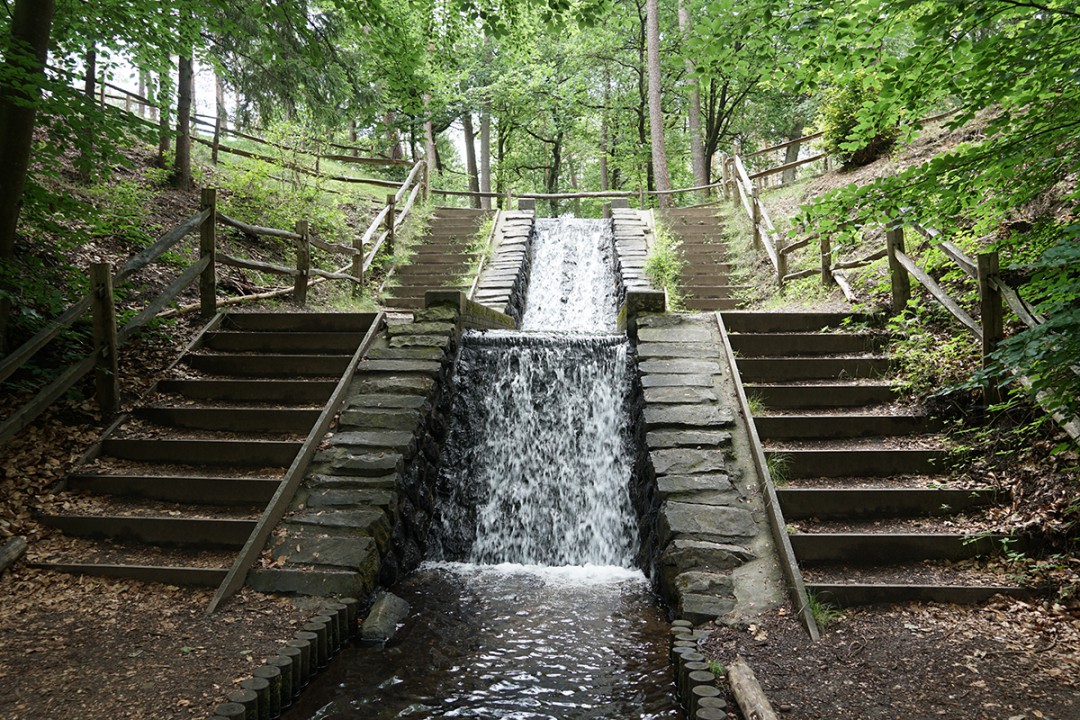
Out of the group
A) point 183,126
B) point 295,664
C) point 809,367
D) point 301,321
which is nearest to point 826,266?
point 809,367

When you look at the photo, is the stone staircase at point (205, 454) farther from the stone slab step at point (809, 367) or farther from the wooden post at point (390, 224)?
the wooden post at point (390, 224)

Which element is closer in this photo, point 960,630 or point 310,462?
point 960,630

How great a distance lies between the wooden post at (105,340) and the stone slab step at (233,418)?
255mm

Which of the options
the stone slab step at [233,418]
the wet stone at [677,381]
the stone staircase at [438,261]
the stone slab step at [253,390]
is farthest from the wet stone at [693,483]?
the stone staircase at [438,261]

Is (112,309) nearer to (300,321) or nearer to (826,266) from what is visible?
(300,321)

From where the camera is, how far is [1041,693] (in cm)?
315

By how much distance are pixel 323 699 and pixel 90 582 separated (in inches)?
82.1

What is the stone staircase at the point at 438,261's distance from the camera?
38.1ft

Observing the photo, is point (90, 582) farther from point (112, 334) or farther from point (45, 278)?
point (45, 278)

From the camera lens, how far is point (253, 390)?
6371 millimetres

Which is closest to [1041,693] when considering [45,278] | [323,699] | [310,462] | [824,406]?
[824,406]

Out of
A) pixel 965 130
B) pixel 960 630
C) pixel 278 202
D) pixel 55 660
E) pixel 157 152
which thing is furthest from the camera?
pixel 157 152

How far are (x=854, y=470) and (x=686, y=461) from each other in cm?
136

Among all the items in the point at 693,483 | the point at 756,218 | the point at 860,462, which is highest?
the point at 756,218
